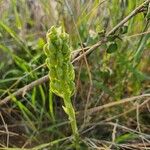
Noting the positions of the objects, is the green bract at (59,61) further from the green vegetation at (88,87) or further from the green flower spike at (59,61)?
the green vegetation at (88,87)

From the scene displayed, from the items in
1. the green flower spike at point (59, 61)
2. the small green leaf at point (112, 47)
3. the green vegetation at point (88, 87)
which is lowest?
the green vegetation at point (88, 87)

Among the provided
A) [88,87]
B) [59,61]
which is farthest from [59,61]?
[88,87]

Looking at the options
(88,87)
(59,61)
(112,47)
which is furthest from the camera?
(88,87)

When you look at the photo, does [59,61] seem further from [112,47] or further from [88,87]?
[88,87]

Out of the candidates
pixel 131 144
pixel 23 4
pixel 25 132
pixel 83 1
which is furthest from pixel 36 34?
pixel 131 144

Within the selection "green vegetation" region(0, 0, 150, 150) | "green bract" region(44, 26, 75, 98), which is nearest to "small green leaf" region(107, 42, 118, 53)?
"green vegetation" region(0, 0, 150, 150)

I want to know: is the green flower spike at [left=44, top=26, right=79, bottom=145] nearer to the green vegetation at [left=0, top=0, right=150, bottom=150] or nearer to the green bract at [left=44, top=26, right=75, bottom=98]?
the green bract at [left=44, top=26, right=75, bottom=98]

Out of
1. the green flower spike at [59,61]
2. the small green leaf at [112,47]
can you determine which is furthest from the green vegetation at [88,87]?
the green flower spike at [59,61]
